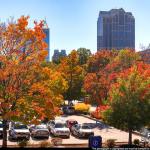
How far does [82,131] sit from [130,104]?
25.8 feet

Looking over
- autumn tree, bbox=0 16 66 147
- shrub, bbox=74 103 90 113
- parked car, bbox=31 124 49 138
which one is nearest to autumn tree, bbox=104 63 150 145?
A: autumn tree, bbox=0 16 66 147

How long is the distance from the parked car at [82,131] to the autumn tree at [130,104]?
229 inches

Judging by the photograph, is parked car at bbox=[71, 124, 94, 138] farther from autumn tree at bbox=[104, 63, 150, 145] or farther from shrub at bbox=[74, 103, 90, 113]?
shrub at bbox=[74, 103, 90, 113]

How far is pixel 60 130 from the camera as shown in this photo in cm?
4341

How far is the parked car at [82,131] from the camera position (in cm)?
4269

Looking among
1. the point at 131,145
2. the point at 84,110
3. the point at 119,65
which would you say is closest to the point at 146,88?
the point at 131,145

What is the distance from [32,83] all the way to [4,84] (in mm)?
2060

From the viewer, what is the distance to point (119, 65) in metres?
82.2

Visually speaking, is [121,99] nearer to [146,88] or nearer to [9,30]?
[146,88]

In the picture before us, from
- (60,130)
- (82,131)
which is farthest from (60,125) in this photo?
(82,131)

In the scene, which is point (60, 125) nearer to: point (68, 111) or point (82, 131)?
point (82, 131)

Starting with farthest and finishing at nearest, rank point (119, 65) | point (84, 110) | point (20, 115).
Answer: point (119, 65) → point (84, 110) → point (20, 115)

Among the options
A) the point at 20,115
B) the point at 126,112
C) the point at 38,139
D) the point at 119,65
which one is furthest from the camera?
the point at 119,65

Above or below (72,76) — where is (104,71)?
above
